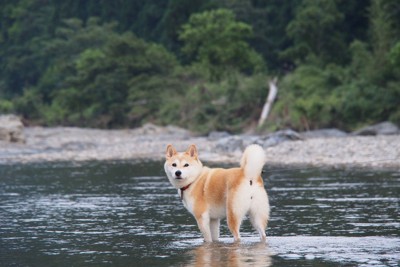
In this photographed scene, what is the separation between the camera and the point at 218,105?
5162 cm

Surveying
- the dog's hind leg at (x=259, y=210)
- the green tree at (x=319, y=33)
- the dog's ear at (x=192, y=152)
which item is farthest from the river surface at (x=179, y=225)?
the green tree at (x=319, y=33)

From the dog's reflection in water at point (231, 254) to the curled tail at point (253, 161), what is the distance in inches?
38.6

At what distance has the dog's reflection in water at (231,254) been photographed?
1134 centimetres

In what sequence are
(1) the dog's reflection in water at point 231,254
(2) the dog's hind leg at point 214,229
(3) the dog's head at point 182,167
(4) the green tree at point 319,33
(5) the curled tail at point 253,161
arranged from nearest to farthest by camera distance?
1. (1) the dog's reflection in water at point 231,254
2. (5) the curled tail at point 253,161
3. (3) the dog's head at point 182,167
4. (2) the dog's hind leg at point 214,229
5. (4) the green tree at point 319,33

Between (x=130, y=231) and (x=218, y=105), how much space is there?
3683cm

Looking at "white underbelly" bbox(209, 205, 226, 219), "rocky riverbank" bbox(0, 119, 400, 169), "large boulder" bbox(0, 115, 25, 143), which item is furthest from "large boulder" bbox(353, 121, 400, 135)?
"white underbelly" bbox(209, 205, 226, 219)

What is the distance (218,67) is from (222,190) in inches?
1978

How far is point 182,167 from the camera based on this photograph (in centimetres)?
1291

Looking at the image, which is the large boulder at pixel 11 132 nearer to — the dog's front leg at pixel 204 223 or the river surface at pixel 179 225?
the river surface at pixel 179 225

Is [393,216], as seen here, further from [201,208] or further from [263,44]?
[263,44]

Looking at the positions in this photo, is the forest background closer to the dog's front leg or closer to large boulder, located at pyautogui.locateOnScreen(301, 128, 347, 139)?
large boulder, located at pyautogui.locateOnScreen(301, 128, 347, 139)

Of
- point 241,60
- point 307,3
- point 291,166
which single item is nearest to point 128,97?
point 241,60

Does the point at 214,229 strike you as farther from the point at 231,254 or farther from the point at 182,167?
the point at 231,254

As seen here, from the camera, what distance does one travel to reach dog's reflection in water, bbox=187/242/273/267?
11.3 m
